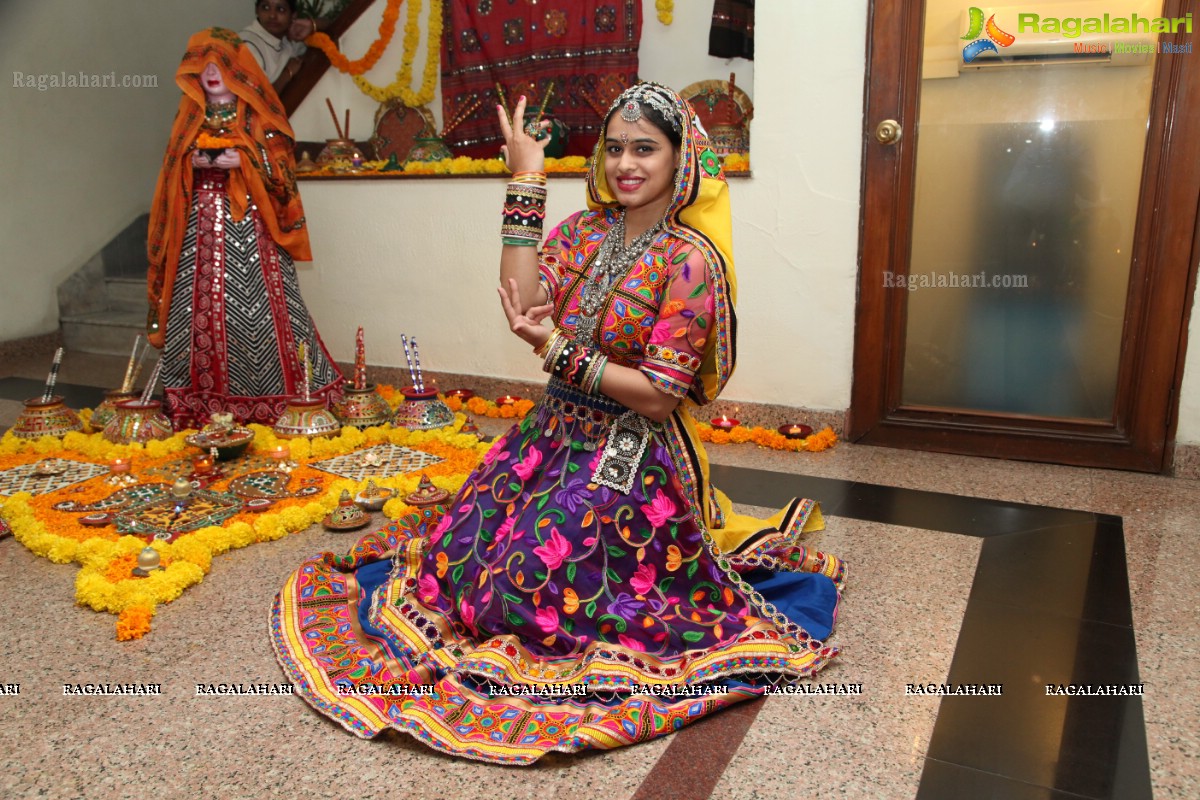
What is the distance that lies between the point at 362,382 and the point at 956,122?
2897 mm

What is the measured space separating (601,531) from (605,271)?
62 centimetres

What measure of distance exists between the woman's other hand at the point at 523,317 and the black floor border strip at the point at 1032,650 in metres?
1.18

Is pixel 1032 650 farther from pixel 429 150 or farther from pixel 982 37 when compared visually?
pixel 429 150

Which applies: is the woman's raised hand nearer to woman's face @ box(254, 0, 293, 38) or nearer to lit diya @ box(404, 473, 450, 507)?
lit diya @ box(404, 473, 450, 507)

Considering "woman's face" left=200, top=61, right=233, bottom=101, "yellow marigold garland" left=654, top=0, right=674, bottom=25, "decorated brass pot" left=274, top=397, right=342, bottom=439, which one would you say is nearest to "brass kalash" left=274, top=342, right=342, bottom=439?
"decorated brass pot" left=274, top=397, right=342, bottom=439

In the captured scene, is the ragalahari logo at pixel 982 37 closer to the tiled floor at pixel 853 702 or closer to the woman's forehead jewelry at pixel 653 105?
the tiled floor at pixel 853 702

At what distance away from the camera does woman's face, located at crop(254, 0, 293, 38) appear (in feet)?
17.0

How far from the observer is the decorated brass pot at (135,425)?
387 cm

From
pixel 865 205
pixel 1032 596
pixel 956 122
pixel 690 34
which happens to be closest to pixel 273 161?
pixel 690 34

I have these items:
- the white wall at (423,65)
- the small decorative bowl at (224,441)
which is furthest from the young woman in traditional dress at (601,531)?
the white wall at (423,65)

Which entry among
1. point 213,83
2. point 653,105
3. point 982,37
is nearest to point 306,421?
point 213,83

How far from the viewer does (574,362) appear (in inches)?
78.7

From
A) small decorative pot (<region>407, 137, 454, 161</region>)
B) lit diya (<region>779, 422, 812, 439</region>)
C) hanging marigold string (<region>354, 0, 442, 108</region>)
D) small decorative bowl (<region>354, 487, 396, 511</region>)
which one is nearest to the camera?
A: small decorative bowl (<region>354, 487, 396, 511</region>)

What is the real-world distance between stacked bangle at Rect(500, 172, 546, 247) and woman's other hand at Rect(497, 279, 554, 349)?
0.38 feet
